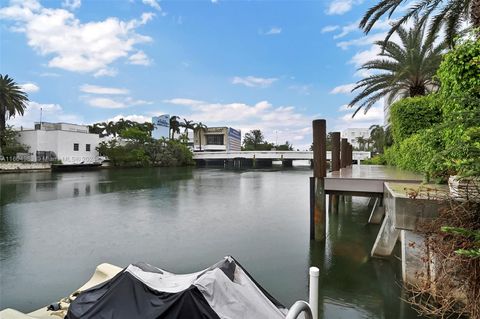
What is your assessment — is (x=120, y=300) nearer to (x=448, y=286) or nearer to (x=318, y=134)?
(x=448, y=286)

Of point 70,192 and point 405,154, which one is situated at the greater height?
point 405,154

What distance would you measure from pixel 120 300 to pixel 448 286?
3.43 m

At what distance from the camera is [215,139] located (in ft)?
258

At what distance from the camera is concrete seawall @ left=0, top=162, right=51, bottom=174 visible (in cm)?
3089

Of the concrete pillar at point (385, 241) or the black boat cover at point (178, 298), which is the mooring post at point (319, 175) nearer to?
the concrete pillar at point (385, 241)

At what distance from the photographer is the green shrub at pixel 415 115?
36.3 ft

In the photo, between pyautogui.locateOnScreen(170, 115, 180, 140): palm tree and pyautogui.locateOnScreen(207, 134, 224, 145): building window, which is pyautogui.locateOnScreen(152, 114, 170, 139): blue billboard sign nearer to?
pyautogui.locateOnScreen(170, 115, 180, 140): palm tree

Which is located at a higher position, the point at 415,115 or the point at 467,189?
the point at 415,115

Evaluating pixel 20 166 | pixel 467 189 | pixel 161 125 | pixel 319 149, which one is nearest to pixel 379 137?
pixel 319 149

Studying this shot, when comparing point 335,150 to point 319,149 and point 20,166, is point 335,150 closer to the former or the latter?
point 319,149

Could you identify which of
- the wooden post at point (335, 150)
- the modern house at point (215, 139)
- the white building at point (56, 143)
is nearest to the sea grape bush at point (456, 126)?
the wooden post at point (335, 150)

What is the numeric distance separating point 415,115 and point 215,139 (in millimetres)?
68765

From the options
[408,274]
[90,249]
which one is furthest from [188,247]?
[408,274]

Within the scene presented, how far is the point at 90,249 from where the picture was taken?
775cm
